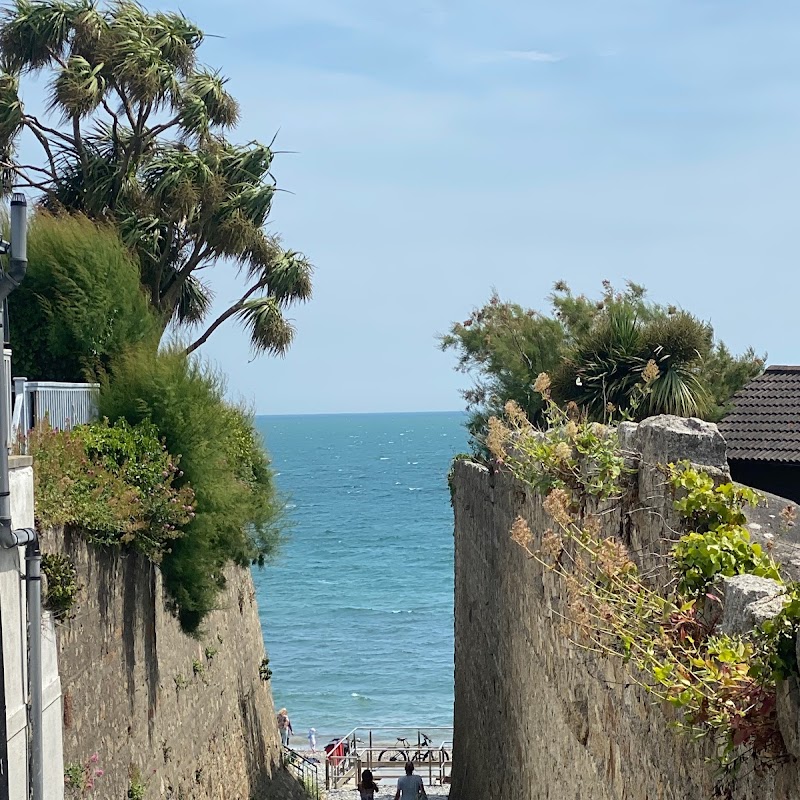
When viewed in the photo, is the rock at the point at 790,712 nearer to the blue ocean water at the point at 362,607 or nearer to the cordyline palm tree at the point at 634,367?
the cordyline palm tree at the point at 634,367

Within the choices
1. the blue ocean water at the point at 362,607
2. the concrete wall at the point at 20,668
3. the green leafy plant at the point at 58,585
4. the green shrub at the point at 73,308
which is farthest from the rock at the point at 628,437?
the blue ocean water at the point at 362,607

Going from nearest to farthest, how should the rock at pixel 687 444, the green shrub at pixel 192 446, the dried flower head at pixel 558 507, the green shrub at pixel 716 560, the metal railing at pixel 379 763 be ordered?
A: 1. the green shrub at pixel 716 560
2. the rock at pixel 687 444
3. the dried flower head at pixel 558 507
4. the green shrub at pixel 192 446
5. the metal railing at pixel 379 763

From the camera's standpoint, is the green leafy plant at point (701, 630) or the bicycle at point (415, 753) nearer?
the green leafy plant at point (701, 630)

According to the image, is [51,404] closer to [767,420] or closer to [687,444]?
[687,444]

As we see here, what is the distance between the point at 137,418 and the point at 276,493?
559 centimetres

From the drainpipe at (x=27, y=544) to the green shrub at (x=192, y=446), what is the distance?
376cm

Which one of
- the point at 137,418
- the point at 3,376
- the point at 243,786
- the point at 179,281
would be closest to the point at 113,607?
the point at 137,418

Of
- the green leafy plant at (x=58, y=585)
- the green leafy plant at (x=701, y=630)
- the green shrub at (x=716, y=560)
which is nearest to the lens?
the green leafy plant at (x=701, y=630)

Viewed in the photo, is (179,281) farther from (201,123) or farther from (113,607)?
(113,607)

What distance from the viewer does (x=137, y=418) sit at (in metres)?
13.2

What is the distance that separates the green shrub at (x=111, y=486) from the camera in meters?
10.6

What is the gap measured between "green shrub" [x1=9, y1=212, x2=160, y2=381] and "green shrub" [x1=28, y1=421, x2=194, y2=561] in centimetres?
263

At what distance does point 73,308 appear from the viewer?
1511cm

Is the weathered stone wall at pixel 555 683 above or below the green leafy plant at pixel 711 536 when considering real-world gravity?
below
